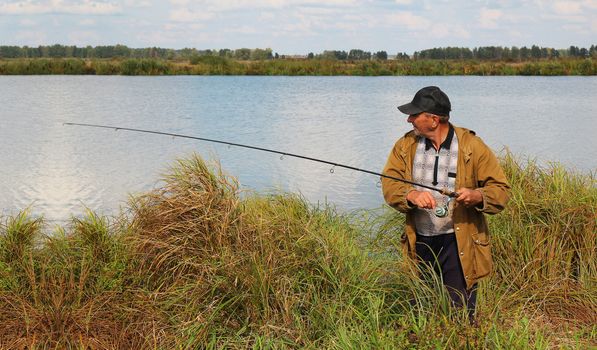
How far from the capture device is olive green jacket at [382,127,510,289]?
4078 millimetres

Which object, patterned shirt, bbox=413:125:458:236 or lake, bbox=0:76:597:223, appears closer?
patterned shirt, bbox=413:125:458:236

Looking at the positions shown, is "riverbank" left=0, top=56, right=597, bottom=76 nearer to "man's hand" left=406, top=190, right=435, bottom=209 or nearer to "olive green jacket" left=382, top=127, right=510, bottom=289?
"olive green jacket" left=382, top=127, right=510, bottom=289

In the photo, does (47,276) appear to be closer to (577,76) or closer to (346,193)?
(346,193)

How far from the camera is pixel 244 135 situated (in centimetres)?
1823

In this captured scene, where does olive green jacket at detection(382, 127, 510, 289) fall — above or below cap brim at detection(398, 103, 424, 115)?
below

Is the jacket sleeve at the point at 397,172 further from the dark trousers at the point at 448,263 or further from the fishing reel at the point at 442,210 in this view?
the dark trousers at the point at 448,263

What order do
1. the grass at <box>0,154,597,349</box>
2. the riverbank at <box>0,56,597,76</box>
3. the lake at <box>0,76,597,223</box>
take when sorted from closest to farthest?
the grass at <box>0,154,597,349</box> → the lake at <box>0,76,597,223</box> → the riverbank at <box>0,56,597,76</box>

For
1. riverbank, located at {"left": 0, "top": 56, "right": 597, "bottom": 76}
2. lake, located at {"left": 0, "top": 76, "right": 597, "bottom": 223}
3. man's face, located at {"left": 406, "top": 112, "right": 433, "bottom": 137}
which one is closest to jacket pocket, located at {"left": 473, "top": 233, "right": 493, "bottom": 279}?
man's face, located at {"left": 406, "top": 112, "right": 433, "bottom": 137}

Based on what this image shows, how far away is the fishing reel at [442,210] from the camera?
13.5 feet

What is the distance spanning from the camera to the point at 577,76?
159 feet

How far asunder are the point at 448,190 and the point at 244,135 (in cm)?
1431

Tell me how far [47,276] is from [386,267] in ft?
7.30

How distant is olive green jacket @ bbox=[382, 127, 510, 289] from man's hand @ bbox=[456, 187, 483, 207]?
0.03 m

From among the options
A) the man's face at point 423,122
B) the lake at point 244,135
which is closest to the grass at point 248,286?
the man's face at point 423,122
